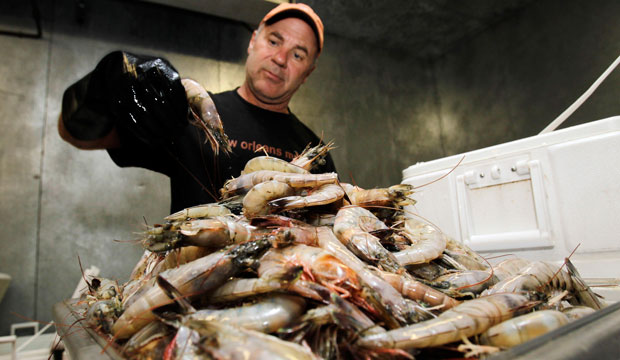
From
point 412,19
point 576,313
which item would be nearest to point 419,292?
point 576,313

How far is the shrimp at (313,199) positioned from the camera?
1.06m

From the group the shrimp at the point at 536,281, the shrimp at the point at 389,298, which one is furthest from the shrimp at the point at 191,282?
the shrimp at the point at 536,281

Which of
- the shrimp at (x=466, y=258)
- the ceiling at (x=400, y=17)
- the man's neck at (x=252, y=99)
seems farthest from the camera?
the ceiling at (x=400, y=17)

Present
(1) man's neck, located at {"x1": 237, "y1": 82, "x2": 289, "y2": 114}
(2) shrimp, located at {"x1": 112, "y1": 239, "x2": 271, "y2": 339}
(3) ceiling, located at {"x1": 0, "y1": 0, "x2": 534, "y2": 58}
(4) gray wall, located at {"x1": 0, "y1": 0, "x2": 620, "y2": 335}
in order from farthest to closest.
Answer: (3) ceiling, located at {"x1": 0, "y1": 0, "x2": 534, "y2": 58} < (4) gray wall, located at {"x1": 0, "y1": 0, "x2": 620, "y2": 335} < (1) man's neck, located at {"x1": 237, "y1": 82, "x2": 289, "y2": 114} < (2) shrimp, located at {"x1": 112, "y1": 239, "x2": 271, "y2": 339}

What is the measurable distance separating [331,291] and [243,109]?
215 cm

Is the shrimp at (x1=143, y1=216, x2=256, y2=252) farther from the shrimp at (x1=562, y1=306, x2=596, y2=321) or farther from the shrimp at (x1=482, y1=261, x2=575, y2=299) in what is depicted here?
the shrimp at (x1=562, y1=306, x2=596, y2=321)

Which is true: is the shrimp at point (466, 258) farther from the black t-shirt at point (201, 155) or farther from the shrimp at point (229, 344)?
the black t-shirt at point (201, 155)

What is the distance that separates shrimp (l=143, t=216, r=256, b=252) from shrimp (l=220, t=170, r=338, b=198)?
22 centimetres

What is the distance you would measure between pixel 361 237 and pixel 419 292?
21cm

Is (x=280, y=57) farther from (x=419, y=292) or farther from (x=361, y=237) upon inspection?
(x=419, y=292)

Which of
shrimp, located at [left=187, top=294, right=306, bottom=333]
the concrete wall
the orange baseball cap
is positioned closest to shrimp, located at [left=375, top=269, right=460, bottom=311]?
shrimp, located at [left=187, top=294, right=306, bottom=333]

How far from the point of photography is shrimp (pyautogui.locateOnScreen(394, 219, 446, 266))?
42.7 inches

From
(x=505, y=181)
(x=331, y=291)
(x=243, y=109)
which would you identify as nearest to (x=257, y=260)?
(x=331, y=291)

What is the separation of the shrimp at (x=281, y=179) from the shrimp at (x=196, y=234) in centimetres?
22
